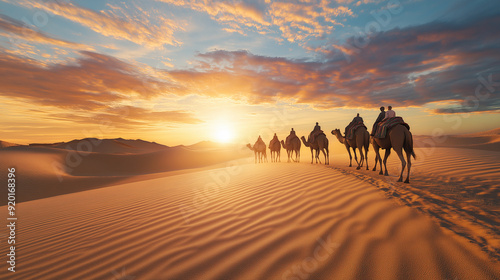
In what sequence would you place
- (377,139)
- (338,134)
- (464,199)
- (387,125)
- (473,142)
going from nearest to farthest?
(464,199), (387,125), (377,139), (338,134), (473,142)

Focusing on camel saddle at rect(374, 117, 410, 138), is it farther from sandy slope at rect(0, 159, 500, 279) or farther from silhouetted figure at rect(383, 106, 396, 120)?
sandy slope at rect(0, 159, 500, 279)

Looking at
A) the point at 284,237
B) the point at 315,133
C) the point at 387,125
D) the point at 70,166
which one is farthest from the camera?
the point at 70,166

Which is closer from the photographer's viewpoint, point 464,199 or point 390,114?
point 464,199

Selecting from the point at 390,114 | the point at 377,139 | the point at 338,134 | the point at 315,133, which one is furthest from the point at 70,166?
the point at 390,114

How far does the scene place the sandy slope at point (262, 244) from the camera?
2199 mm

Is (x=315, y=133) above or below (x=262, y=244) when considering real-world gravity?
above

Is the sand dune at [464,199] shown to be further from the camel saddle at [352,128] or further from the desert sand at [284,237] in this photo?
the camel saddle at [352,128]

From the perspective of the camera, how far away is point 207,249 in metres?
2.79

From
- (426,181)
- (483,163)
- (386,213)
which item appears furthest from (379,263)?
(483,163)

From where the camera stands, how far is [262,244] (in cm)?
279

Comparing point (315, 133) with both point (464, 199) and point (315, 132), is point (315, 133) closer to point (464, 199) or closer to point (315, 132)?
point (315, 132)

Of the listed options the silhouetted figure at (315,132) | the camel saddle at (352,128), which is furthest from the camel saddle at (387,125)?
the silhouetted figure at (315,132)

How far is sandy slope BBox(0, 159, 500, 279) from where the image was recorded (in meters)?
2.20

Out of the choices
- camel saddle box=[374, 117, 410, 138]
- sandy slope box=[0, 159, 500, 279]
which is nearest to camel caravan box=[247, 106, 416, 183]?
camel saddle box=[374, 117, 410, 138]
